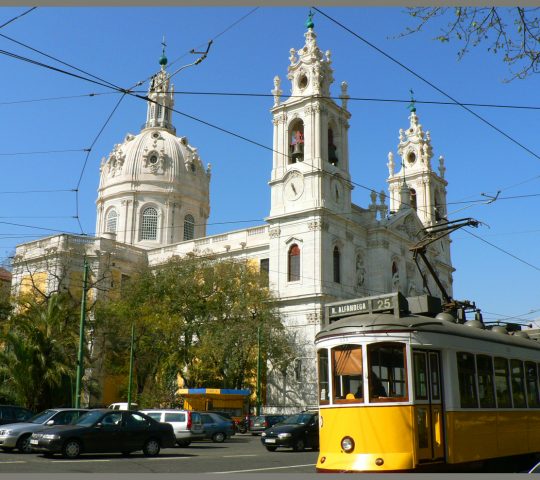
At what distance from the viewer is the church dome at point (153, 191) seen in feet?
194

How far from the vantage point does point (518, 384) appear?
42.3 feet

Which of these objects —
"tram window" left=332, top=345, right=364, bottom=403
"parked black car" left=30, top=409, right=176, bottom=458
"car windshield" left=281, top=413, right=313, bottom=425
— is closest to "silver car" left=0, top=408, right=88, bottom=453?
"parked black car" left=30, top=409, right=176, bottom=458

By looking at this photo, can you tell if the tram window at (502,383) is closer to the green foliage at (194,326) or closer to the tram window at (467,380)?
the tram window at (467,380)

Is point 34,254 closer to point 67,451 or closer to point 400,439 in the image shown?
point 67,451

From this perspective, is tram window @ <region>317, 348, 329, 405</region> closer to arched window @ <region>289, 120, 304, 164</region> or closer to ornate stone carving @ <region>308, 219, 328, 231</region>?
ornate stone carving @ <region>308, 219, 328, 231</region>

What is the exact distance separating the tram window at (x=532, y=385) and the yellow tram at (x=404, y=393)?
3.63 feet

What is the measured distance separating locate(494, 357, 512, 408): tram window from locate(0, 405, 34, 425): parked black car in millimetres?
14530

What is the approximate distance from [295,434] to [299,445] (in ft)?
1.31

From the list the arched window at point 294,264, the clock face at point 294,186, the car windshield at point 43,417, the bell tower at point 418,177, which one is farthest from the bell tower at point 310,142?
the car windshield at point 43,417

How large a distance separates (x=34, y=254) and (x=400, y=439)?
142 feet

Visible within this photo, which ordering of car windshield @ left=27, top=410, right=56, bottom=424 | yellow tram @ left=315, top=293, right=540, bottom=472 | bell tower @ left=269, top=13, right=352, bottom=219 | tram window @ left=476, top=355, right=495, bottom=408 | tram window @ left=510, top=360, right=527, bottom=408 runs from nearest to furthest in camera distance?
yellow tram @ left=315, top=293, right=540, bottom=472
tram window @ left=476, top=355, right=495, bottom=408
tram window @ left=510, top=360, right=527, bottom=408
car windshield @ left=27, top=410, right=56, bottom=424
bell tower @ left=269, top=13, right=352, bottom=219

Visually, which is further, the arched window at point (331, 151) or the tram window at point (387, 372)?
the arched window at point (331, 151)

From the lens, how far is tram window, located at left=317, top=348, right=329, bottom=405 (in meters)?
11.4

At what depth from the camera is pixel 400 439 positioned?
1040cm
